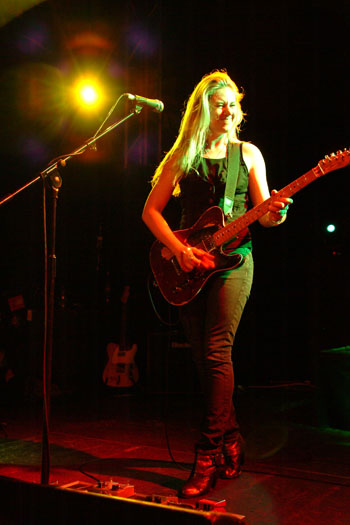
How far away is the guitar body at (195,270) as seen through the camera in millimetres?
2252

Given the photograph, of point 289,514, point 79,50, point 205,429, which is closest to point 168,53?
point 79,50

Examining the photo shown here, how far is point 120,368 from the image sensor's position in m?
6.18

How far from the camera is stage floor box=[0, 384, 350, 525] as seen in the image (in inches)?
80.1

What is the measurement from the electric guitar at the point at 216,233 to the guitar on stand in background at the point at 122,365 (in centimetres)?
392

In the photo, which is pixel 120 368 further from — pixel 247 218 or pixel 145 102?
pixel 247 218

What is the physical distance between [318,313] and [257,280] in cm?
122

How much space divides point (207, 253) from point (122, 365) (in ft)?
13.8

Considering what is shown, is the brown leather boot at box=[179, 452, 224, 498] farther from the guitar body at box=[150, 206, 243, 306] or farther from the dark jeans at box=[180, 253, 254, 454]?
the guitar body at box=[150, 206, 243, 306]

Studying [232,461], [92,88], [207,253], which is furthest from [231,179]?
[92,88]

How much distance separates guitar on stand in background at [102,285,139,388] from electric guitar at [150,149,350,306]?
12.9ft

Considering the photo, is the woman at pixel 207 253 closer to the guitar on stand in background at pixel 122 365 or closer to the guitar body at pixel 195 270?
the guitar body at pixel 195 270

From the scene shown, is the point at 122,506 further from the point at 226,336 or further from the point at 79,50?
the point at 79,50

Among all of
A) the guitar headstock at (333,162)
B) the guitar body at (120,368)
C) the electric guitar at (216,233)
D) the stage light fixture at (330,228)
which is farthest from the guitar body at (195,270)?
the stage light fixture at (330,228)

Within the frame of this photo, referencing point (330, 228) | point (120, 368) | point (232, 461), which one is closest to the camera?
point (232, 461)
